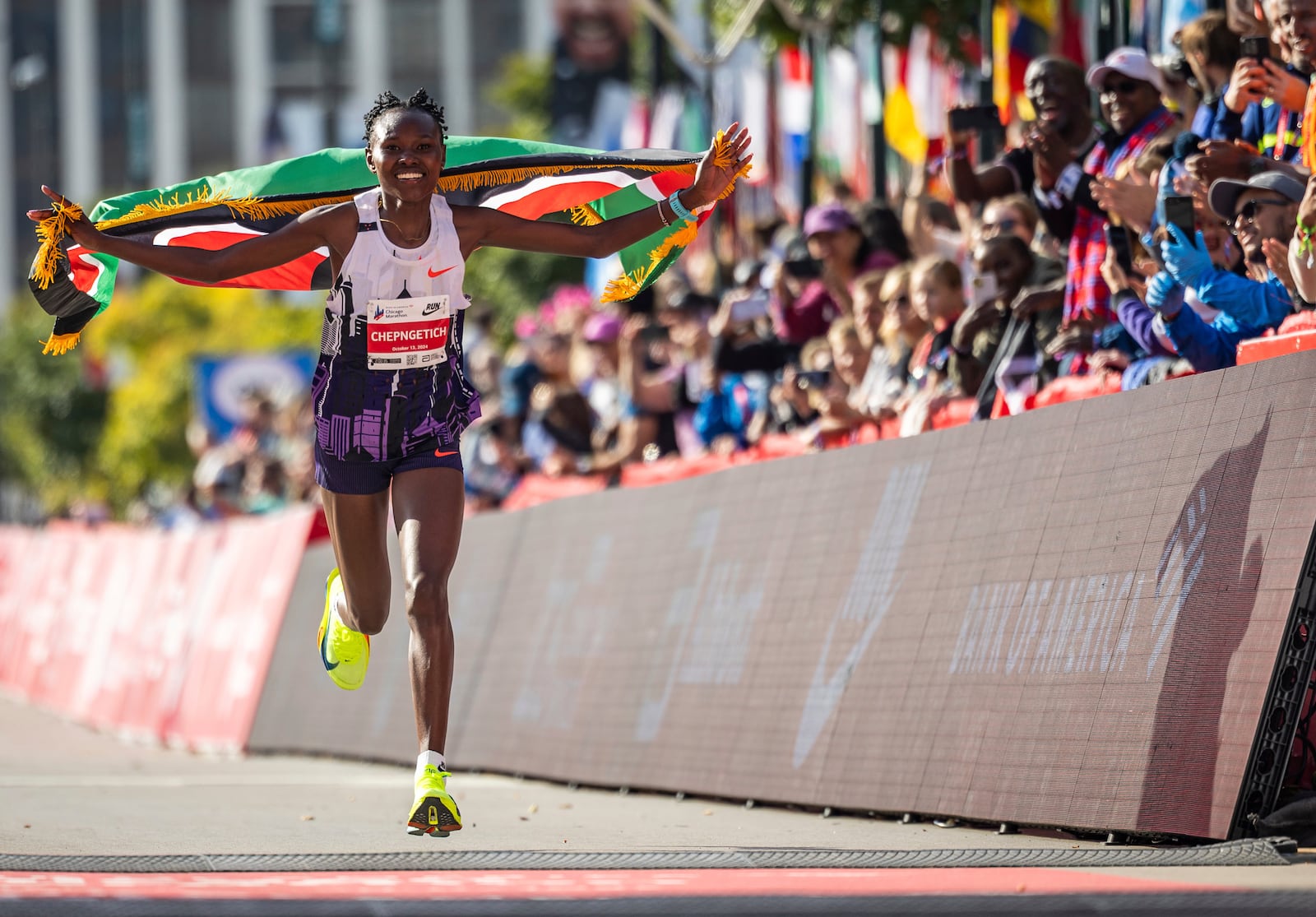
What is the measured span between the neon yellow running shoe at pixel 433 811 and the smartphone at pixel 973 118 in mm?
5068

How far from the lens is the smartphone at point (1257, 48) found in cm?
770

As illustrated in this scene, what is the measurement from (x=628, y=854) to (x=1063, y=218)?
416 centimetres

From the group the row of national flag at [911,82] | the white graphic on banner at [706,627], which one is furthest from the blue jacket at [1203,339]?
the row of national flag at [911,82]

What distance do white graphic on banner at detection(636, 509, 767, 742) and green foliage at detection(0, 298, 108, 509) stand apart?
170 ft

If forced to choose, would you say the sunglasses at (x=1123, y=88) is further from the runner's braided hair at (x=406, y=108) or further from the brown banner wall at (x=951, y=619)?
the runner's braided hair at (x=406, y=108)

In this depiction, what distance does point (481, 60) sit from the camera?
93375mm

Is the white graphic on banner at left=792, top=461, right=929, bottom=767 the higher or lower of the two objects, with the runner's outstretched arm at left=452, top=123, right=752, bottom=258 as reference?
lower

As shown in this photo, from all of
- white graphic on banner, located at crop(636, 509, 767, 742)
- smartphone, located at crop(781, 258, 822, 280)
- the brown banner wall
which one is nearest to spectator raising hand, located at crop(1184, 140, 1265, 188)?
the brown banner wall

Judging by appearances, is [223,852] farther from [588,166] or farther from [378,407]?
[588,166]

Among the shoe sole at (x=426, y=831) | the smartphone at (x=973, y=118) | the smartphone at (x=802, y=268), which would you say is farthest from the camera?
the smartphone at (x=802, y=268)

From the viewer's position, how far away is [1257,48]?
7715 millimetres

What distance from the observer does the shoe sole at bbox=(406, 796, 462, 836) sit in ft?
20.6

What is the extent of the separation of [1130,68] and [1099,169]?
18.3 inches

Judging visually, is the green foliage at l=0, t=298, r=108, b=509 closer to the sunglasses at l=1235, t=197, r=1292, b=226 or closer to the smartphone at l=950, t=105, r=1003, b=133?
the smartphone at l=950, t=105, r=1003, b=133
